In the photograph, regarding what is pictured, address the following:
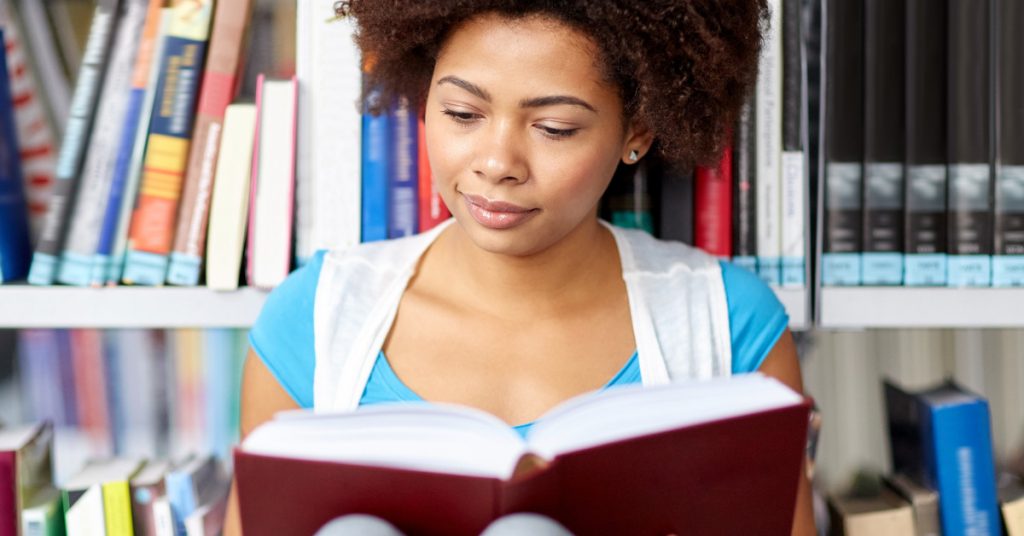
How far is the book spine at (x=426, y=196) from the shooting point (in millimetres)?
936

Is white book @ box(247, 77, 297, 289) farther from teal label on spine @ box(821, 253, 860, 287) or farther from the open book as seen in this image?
teal label on spine @ box(821, 253, 860, 287)

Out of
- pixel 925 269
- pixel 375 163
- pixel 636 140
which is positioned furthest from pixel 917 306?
pixel 375 163

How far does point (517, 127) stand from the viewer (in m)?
0.75

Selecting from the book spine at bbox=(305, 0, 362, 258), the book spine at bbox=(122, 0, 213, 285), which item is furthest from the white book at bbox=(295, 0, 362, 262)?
the book spine at bbox=(122, 0, 213, 285)

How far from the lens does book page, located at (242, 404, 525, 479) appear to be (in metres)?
0.59

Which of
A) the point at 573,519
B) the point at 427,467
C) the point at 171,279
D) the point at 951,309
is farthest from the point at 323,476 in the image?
the point at 951,309

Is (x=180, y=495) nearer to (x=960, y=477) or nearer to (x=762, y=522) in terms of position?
(x=762, y=522)

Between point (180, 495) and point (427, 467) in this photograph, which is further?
point (180, 495)

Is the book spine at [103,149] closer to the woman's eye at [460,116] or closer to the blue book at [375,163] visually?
the blue book at [375,163]

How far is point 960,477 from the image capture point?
37.8 inches

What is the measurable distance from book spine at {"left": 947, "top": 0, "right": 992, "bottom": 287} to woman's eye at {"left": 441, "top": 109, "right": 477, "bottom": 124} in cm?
50

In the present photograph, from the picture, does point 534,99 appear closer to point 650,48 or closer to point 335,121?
point 650,48

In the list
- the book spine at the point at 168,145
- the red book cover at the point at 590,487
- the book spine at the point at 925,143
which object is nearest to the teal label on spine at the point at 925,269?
the book spine at the point at 925,143

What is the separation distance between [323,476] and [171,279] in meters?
0.42
